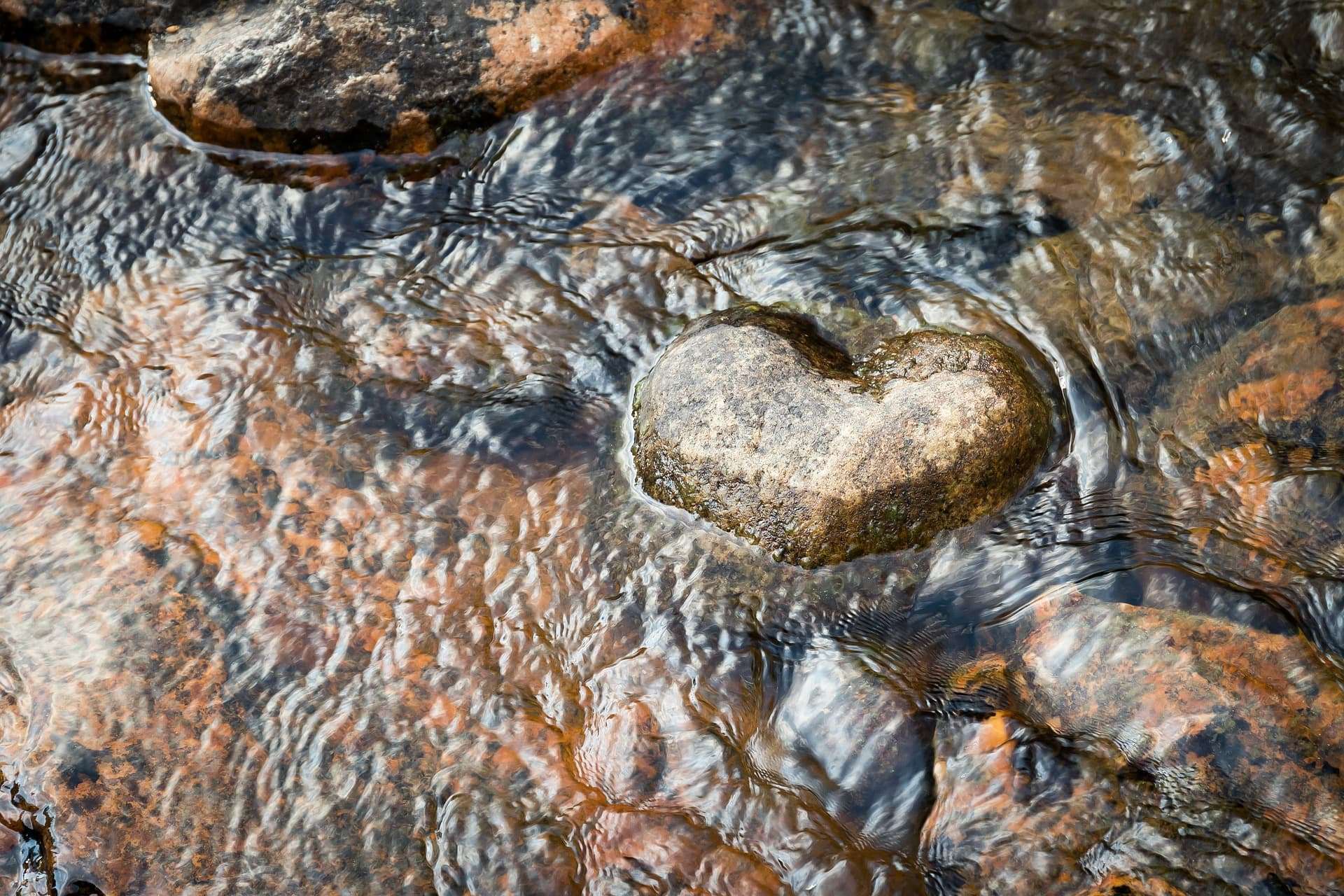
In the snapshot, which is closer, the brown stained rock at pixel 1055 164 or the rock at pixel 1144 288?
the rock at pixel 1144 288

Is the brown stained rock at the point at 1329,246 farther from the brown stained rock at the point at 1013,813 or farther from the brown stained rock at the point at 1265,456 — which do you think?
the brown stained rock at the point at 1013,813

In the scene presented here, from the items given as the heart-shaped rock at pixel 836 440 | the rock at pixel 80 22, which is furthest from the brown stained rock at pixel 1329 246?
the rock at pixel 80 22

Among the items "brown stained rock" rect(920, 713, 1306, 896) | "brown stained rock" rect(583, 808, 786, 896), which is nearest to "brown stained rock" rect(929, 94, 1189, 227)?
"brown stained rock" rect(920, 713, 1306, 896)

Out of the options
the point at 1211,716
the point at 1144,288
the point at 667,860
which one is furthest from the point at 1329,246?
the point at 667,860

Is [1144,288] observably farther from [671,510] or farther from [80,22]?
[80,22]

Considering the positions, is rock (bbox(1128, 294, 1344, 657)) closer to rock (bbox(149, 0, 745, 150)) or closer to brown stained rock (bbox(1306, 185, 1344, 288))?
brown stained rock (bbox(1306, 185, 1344, 288))

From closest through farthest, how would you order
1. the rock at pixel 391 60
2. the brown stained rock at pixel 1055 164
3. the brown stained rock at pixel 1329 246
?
1. the brown stained rock at pixel 1329 246
2. the brown stained rock at pixel 1055 164
3. the rock at pixel 391 60

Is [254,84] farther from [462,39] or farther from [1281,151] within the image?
[1281,151]
